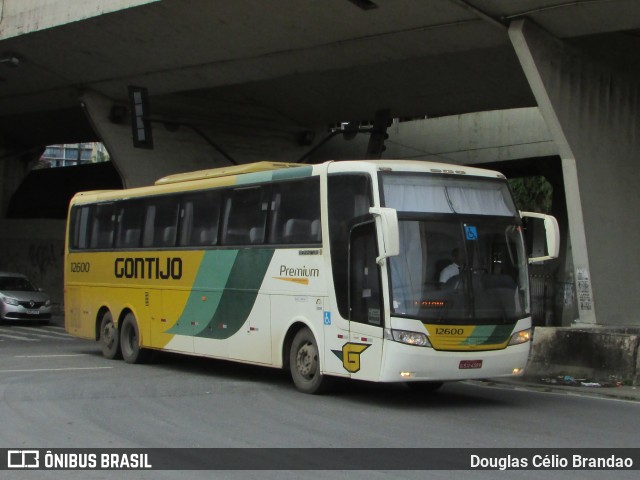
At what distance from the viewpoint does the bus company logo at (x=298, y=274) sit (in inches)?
516

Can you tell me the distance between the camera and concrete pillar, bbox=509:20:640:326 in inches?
720

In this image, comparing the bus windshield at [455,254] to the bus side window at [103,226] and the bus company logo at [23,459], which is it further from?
the bus side window at [103,226]

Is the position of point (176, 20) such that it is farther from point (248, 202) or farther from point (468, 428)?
point (468, 428)

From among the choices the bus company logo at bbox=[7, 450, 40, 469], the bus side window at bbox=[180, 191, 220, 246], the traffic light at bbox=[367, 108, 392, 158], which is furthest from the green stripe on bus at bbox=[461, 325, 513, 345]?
the traffic light at bbox=[367, 108, 392, 158]

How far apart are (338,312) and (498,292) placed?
6.99 feet

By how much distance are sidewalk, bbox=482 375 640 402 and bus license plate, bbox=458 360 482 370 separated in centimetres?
303

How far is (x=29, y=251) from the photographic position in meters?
41.7

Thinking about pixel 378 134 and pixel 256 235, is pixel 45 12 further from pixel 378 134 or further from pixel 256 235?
pixel 256 235

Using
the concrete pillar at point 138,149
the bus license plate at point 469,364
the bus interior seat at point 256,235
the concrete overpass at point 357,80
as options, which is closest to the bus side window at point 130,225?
the bus interior seat at point 256,235

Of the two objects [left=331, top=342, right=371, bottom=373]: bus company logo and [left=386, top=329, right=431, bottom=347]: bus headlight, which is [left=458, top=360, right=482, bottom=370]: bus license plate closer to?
[left=386, top=329, right=431, bottom=347]: bus headlight

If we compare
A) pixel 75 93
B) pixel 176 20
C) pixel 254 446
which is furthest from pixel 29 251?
pixel 254 446

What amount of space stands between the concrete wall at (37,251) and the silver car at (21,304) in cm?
974

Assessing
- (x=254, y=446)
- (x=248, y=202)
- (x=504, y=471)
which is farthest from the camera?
(x=248, y=202)

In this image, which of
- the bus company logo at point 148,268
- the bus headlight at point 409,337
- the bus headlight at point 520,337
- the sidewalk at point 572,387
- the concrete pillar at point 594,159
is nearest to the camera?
the bus headlight at point 409,337
